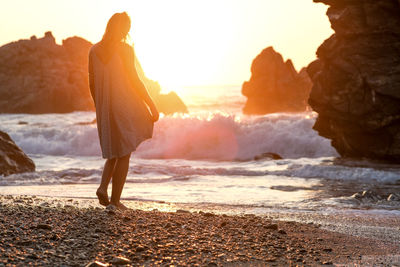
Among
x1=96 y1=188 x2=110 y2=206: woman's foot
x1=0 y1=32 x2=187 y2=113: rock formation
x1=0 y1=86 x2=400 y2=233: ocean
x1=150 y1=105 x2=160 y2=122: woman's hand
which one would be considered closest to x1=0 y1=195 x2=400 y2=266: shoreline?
x1=96 y1=188 x2=110 y2=206: woman's foot

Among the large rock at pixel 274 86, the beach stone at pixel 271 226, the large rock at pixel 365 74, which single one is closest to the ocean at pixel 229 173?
the large rock at pixel 365 74

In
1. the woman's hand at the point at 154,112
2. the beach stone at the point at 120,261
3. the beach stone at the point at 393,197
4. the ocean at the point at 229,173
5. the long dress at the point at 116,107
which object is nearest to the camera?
the beach stone at the point at 120,261

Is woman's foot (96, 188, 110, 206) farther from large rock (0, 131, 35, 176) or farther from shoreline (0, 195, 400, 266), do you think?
large rock (0, 131, 35, 176)

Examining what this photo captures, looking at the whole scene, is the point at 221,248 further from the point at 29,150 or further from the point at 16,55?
the point at 16,55

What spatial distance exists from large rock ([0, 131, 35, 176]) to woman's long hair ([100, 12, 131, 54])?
6.76 meters

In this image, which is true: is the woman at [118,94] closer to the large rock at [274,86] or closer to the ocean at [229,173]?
the ocean at [229,173]

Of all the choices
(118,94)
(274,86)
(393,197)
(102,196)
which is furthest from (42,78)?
(118,94)

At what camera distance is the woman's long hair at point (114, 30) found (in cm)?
559

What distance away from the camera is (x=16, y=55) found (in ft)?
230

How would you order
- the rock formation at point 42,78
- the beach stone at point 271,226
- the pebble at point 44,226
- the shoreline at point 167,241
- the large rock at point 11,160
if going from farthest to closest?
1. the rock formation at point 42,78
2. the large rock at point 11,160
3. the beach stone at point 271,226
4. the pebble at point 44,226
5. the shoreline at point 167,241

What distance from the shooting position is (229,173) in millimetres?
12492

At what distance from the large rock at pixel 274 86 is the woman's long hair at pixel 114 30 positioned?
6318 centimetres

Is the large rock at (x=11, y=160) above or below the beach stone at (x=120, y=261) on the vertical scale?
above

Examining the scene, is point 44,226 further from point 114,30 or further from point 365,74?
point 365,74
